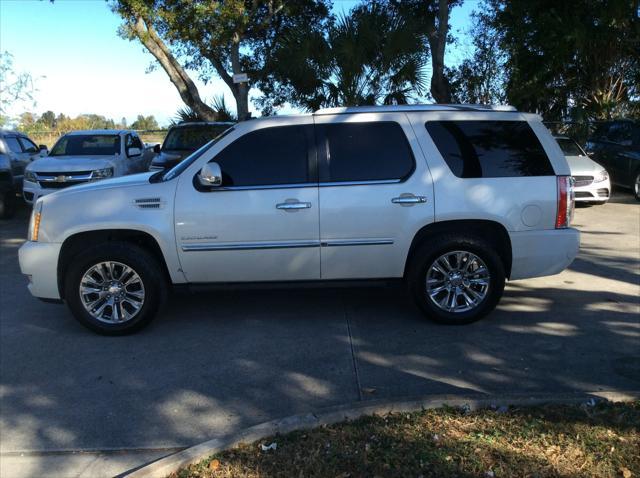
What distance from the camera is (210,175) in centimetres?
507

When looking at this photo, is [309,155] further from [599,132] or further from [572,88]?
[572,88]

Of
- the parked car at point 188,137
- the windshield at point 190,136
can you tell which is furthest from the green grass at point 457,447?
the windshield at point 190,136

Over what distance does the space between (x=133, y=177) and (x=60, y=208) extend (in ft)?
2.54

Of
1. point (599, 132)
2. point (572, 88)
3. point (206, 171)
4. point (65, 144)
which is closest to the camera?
point (206, 171)

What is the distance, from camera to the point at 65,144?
42.0 ft

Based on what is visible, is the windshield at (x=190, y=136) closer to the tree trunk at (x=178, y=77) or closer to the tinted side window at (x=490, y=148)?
the tree trunk at (x=178, y=77)

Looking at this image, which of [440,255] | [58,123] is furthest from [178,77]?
[58,123]

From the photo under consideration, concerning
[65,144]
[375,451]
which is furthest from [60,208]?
[65,144]

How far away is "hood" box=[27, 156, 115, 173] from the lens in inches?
448

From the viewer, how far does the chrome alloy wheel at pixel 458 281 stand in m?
5.37

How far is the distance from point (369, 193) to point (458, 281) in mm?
1161

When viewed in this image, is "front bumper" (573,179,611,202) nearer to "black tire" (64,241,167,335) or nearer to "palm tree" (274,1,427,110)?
"palm tree" (274,1,427,110)

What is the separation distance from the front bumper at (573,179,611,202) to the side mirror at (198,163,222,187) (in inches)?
351


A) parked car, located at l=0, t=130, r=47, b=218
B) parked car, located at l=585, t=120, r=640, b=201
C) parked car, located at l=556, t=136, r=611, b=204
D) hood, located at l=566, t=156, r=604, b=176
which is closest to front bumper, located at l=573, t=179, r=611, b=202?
parked car, located at l=556, t=136, r=611, b=204
